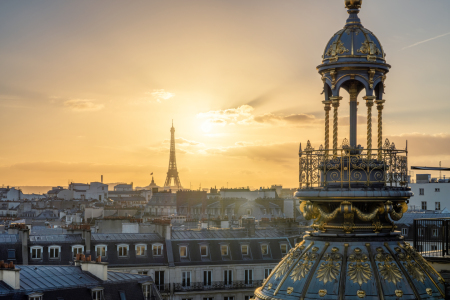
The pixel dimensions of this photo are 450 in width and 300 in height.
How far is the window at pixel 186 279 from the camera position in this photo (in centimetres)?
5994

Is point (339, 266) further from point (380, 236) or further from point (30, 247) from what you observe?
point (30, 247)

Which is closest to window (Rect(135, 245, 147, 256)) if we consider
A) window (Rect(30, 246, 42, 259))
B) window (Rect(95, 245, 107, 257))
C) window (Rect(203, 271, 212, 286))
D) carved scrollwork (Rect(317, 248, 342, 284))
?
window (Rect(95, 245, 107, 257))

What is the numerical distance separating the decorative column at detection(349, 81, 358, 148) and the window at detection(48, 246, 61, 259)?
45952 mm

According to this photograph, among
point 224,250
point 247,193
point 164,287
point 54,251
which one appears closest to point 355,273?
point 164,287

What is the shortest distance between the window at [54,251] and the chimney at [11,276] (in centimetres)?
1886

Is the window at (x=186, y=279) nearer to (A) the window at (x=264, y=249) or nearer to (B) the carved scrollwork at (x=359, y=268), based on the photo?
(A) the window at (x=264, y=249)

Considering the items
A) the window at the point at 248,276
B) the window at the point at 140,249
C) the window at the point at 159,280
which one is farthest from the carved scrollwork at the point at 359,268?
the window at the point at 248,276

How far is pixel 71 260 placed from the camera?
5775 cm

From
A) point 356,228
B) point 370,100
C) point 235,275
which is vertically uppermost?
point 370,100

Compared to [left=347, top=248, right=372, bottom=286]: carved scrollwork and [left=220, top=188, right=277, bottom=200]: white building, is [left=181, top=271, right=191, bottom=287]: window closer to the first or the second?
[left=347, top=248, right=372, bottom=286]: carved scrollwork

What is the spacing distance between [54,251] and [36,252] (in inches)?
65.1

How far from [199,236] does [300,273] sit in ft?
165

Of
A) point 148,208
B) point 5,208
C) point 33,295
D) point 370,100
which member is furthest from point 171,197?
point 370,100

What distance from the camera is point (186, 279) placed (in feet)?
197
